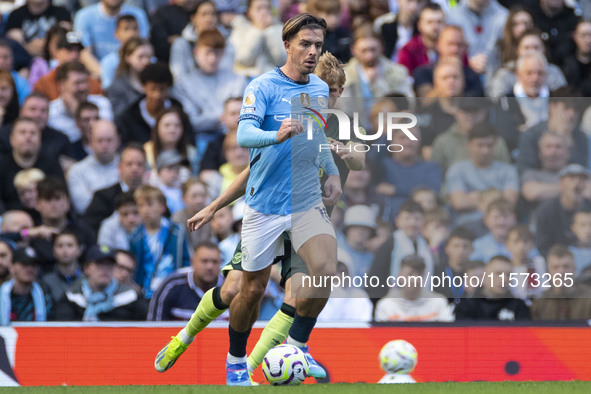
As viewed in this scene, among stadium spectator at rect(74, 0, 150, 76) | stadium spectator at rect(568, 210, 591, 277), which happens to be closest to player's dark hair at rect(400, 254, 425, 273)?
stadium spectator at rect(568, 210, 591, 277)

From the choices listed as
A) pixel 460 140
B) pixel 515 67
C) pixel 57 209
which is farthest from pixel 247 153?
pixel 460 140

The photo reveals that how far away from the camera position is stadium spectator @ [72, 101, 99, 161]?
10742 millimetres

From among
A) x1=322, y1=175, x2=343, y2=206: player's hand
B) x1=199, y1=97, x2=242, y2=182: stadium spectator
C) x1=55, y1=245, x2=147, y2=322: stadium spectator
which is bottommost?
x1=55, y1=245, x2=147, y2=322: stadium spectator

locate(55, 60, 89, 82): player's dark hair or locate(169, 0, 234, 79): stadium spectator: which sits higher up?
locate(169, 0, 234, 79): stadium spectator

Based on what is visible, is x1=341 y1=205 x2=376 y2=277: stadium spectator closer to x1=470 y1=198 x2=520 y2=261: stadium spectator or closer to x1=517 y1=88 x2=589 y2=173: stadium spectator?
x1=470 y1=198 x2=520 y2=261: stadium spectator

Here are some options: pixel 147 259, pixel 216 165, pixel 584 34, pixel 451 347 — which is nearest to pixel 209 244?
pixel 147 259

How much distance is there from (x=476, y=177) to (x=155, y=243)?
3603 mm

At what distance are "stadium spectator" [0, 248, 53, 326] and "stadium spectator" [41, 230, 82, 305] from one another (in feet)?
0.65

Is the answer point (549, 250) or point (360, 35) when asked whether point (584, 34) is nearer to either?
point (360, 35)

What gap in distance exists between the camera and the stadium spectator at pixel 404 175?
282 inches

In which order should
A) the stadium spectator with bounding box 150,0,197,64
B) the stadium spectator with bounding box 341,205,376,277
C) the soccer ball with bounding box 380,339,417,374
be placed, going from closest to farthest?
the stadium spectator with bounding box 341,205,376,277, the soccer ball with bounding box 380,339,417,374, the stadium spectator with bounding box 150,0,197,64

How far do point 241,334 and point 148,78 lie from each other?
15.9ft

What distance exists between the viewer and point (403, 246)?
7.13 m

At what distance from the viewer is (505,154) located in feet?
24.8
